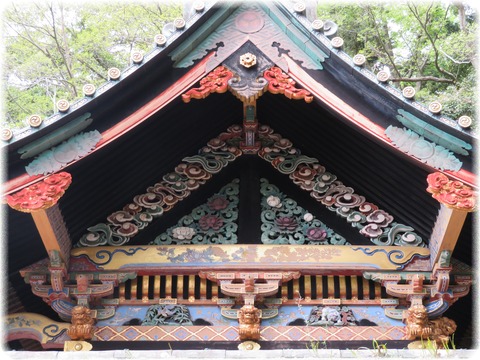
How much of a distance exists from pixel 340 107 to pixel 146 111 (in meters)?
1.79

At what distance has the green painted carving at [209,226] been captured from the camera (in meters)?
8.02

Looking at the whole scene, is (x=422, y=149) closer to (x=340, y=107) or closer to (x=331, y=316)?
(x=340, y=107)

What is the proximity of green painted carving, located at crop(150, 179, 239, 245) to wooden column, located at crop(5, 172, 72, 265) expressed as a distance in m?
1.04

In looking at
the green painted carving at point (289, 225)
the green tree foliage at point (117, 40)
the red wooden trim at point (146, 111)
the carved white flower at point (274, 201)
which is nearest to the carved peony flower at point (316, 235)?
the green painted carving at point (289, 225)

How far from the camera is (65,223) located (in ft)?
25.3

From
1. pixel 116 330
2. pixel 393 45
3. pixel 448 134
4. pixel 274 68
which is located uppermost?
pixel 393 45

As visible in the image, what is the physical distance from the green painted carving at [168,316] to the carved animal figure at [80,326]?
0.53m

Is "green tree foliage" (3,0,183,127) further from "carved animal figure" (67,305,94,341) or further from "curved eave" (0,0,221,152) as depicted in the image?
"carved animal figure" (67,305,94,341)

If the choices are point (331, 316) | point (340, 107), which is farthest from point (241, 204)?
point (340, 107)

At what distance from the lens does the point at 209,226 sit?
806 centimetres

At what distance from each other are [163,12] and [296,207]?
11406 millimetres

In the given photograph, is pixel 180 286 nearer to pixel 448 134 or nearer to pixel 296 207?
pixel 296 207

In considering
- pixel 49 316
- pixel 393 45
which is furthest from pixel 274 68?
pixel 393 45

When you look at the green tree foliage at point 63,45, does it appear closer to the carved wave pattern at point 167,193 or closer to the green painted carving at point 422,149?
the carved wave pattern at point 167,193
